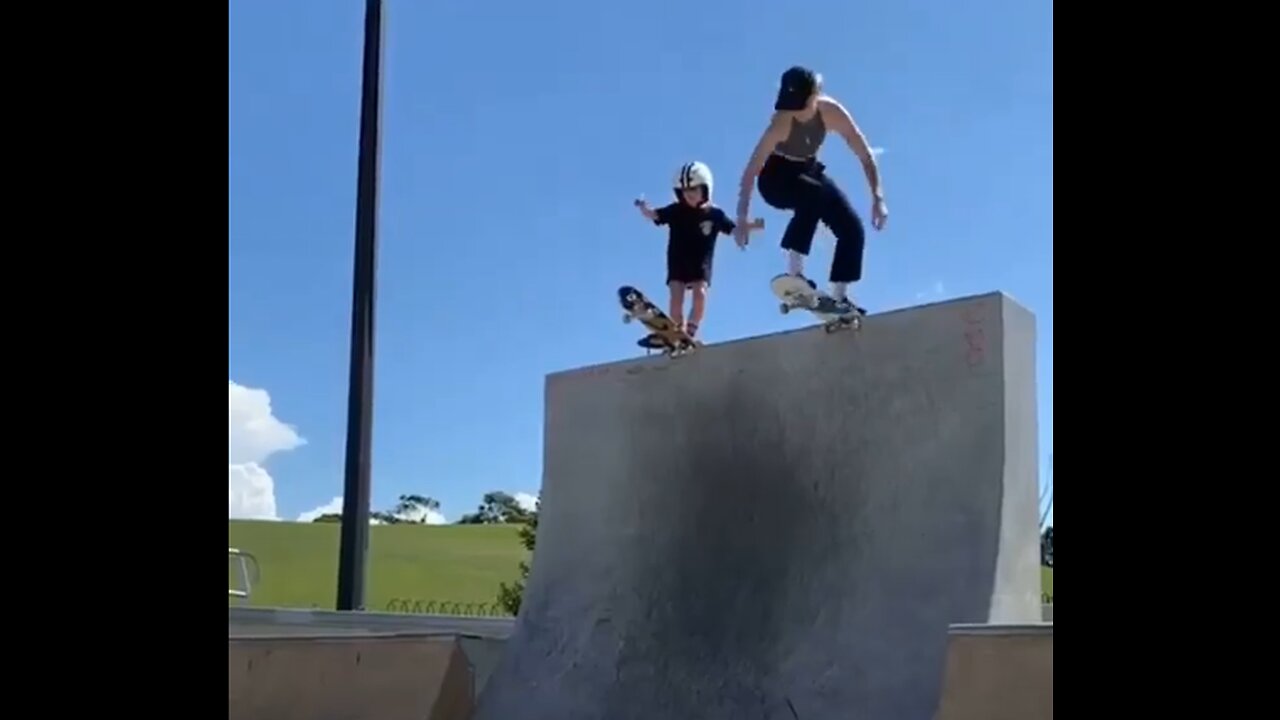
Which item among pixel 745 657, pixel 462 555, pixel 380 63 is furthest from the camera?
pixel 462 555

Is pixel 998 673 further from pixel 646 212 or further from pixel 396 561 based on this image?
pixel 396 561

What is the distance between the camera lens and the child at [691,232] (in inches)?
264

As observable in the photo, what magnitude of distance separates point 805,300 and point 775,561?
1310 millimetres

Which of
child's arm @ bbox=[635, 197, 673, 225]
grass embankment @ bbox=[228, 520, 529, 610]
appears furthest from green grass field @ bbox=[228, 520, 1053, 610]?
child's arm @ bbox=[635, 197, 673, 225]

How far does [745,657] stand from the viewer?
17.2ft

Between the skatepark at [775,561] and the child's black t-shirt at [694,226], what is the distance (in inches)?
32.2

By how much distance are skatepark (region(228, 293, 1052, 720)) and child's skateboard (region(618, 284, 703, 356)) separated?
112 millimetres

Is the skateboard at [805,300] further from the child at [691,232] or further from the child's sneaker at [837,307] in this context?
the child at [691,232]

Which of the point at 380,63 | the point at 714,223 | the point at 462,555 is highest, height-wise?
the point at 380,63

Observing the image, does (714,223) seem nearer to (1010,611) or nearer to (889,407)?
(889,407)

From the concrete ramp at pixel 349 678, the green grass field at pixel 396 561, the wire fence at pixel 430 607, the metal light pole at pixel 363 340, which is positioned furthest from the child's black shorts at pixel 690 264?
the green grass field at pixel 396 561
